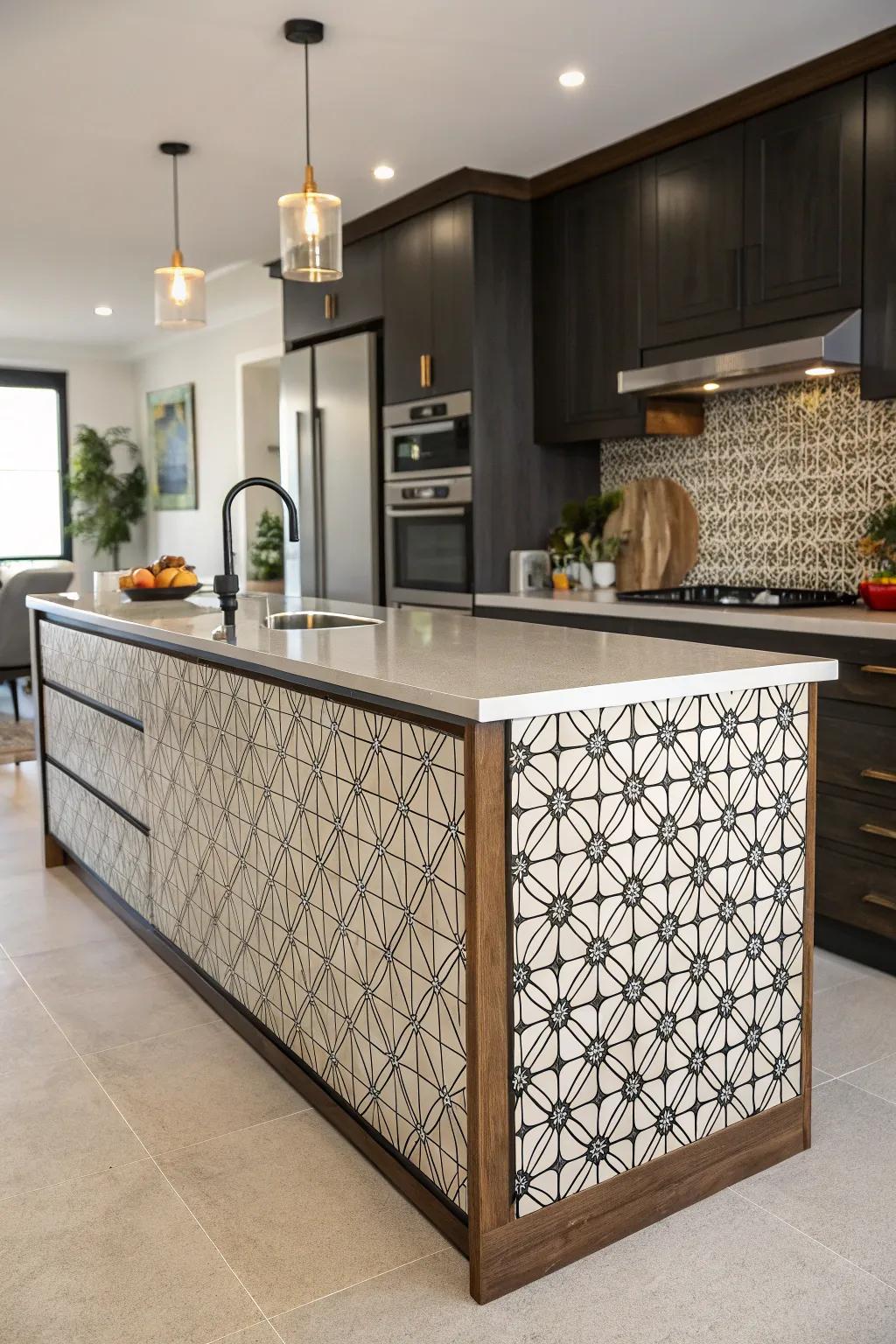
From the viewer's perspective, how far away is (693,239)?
3.78m

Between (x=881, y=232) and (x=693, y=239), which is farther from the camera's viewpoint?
(x=693, y=239)

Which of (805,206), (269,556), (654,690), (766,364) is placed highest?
(805,206)

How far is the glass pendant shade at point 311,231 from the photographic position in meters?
3.02

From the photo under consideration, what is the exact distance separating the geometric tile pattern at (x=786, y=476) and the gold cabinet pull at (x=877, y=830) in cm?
105

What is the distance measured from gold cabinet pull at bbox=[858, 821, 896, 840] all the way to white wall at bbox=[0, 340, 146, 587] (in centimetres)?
736

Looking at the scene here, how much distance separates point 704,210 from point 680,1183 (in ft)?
9.88

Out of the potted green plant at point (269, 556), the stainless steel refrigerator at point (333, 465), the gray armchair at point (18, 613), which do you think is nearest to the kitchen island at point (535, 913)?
the stainless steel refrigerator at point (333, 465)

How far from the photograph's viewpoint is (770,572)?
4047 mm

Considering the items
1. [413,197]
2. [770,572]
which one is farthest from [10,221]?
[770,572]

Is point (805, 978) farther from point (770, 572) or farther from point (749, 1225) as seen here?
point (770, 572)

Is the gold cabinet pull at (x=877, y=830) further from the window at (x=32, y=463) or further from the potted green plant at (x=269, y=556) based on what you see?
the window at (x=32, y=463)

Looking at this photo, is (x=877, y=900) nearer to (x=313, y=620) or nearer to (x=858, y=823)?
(x=858, y=823)

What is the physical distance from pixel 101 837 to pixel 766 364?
2.45 metres

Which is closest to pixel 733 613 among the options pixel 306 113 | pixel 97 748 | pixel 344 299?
pixel 97 748
